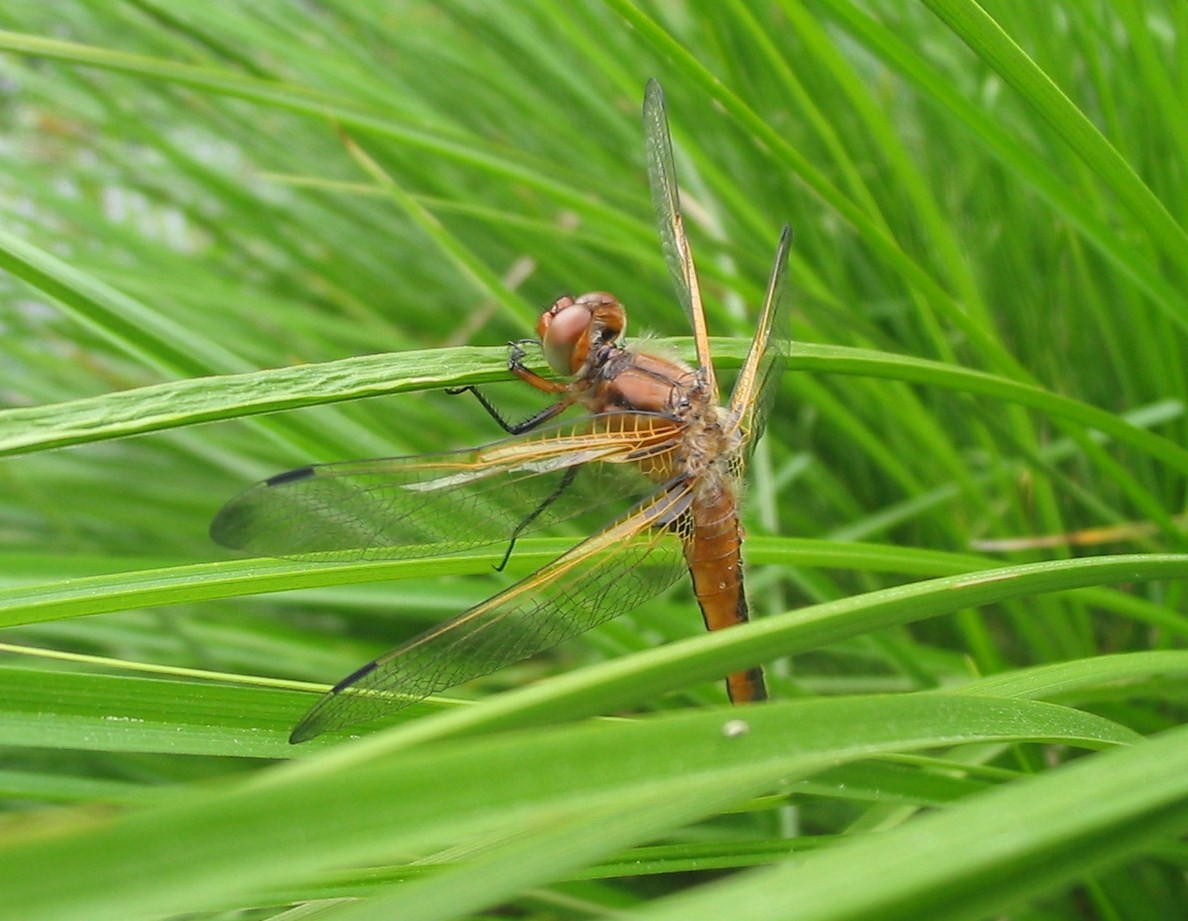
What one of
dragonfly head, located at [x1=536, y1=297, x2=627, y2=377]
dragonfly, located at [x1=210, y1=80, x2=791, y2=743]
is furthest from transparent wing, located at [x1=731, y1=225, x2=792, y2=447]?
dragonfly head, located at [x1=536, y1=297, x2=627, y2=377]

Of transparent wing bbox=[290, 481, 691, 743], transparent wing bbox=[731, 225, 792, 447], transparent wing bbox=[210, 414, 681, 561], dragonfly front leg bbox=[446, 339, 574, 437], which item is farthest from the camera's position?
transparent wing bbox=[731, 225, 792, 447]

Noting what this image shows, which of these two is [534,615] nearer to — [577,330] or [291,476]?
[291,476]

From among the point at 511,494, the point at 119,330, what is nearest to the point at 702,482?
the point at 511,494

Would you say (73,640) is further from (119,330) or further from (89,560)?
(119,330)

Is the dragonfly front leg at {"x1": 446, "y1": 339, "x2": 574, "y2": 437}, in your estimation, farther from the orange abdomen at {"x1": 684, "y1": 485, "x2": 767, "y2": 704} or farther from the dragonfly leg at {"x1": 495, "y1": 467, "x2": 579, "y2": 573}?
the orange abdomen at {"x1": 684, "y1": 485, "x2": 767, "y2": 704}

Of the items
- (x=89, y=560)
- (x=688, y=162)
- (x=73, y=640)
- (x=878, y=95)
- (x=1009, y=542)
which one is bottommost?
(x=1009, y=542)

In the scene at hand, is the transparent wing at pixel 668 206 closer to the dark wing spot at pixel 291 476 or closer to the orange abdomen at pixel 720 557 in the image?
the orange abdomen at pixel 720 557

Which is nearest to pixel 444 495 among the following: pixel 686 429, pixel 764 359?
pixel 686 429
